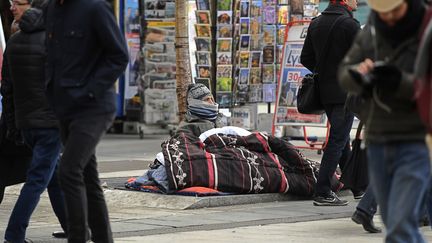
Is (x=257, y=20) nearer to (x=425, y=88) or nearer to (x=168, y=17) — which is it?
(x=168, y=17)

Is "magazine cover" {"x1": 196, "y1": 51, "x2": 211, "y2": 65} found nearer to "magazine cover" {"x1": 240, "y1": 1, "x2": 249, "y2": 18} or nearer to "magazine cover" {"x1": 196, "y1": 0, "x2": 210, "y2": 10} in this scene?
"magazine cover" {"x1": 196, "y1": 0, "x2": 210, "y2": 10}

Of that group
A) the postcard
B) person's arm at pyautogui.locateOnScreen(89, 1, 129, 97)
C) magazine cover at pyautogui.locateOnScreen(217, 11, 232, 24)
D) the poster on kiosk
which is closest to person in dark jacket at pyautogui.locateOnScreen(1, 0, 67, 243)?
person's arm at pyautogui.locateOnScreen(89, 1, 129, 97)

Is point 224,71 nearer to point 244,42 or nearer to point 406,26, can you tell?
point 244,42

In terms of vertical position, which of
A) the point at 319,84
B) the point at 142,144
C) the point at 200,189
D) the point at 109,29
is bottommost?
the point at 142,144

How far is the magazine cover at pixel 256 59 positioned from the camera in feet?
50.8

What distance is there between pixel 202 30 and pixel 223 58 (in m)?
0.50

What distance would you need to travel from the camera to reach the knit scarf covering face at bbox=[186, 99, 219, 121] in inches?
394

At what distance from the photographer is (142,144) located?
1602 cm

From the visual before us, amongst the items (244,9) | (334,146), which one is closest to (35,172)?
(334,146)

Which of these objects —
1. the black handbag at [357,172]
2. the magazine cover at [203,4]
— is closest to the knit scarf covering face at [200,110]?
the black handbag at [357,172]

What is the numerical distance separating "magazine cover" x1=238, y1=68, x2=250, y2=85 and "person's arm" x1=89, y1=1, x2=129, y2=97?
8.97m

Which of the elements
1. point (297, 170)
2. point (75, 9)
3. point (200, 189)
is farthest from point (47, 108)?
point (297, 170)

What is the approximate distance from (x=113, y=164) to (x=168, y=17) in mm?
3450

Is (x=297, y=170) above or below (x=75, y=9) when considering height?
below
